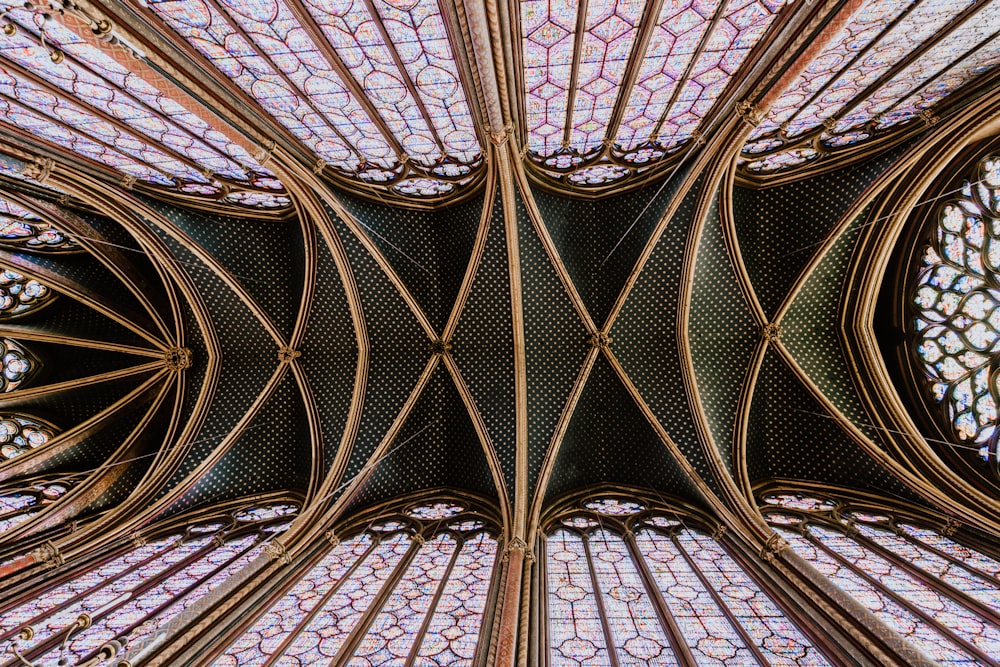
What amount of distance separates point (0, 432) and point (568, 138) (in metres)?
14.5

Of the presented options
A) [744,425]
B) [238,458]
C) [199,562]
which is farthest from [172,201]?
[744,425]

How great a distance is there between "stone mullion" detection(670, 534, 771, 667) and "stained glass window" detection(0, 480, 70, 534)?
12265 millimetres

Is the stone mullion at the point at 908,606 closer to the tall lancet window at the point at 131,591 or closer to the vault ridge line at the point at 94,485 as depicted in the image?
the tall lancet window at the point at 131,591

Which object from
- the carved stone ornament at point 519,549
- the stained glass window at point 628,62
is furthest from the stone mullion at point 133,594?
the stained glass window at point 628,62

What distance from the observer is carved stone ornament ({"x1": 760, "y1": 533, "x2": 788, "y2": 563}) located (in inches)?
295

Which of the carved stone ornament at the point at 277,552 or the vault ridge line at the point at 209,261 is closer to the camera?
the carved stone ornament at the point at 277,552

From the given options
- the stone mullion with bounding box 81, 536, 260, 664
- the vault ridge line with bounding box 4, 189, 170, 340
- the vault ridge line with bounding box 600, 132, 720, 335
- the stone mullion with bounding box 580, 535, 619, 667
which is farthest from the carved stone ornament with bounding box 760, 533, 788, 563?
the vault ridge line with bounding box 4, 189, 170, 340

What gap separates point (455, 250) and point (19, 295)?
10.7 meters

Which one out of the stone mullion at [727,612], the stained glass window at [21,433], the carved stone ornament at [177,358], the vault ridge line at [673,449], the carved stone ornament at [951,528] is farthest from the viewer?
the carved stone ornament at [177,358]

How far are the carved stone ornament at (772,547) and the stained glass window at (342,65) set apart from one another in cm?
797

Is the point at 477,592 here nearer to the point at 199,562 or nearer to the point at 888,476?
the point at 199,562

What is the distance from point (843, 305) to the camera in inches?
403

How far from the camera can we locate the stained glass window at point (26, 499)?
9726mm

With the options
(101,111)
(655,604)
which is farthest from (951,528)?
(101,111)
